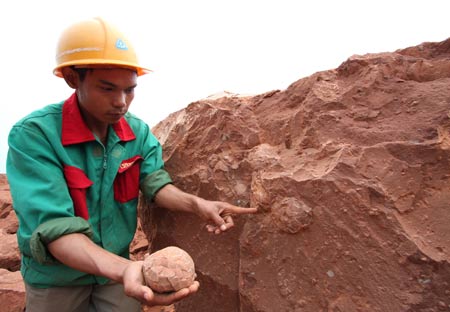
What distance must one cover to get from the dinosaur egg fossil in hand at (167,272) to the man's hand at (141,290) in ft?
0.07

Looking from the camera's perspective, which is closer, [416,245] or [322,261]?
[416,245]

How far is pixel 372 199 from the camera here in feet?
4.62

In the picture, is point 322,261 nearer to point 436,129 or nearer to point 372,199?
point 372,199

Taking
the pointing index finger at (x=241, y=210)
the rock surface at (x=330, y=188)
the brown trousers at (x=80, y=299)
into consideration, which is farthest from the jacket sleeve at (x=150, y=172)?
the brown trousers at (x=80, y=299)

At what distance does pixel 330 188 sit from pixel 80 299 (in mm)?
1384

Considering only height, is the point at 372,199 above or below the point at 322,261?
above

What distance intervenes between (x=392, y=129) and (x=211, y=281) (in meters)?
1.22

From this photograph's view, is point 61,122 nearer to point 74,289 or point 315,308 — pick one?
point 74,289

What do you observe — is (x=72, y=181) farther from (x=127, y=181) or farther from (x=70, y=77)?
(x=70, y=77)

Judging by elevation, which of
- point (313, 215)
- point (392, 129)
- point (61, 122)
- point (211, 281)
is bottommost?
point (211, 281)

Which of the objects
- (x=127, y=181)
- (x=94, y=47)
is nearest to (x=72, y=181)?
(x=127, y=181)

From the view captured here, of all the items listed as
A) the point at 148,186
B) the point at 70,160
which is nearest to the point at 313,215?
the point at 148,186

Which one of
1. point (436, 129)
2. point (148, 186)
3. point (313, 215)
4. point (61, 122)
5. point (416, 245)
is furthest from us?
point (148, 186)

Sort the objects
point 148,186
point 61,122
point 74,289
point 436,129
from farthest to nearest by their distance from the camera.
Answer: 1. point 148,186
2. point 74,289
3. point 61,122
4. point 436,129
